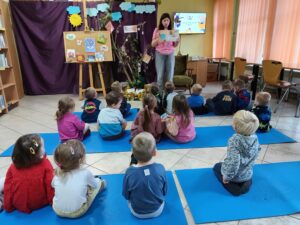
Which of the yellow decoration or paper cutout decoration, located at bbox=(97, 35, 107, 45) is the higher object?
the yellow decoration

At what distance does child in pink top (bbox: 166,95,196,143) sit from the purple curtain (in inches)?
121

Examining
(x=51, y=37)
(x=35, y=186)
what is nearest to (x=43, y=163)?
(x=35, y=186)

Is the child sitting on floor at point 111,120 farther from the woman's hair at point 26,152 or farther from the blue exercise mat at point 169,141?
the woman's hair at point 26,152

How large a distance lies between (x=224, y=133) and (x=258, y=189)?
4.23 ft

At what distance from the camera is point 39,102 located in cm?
490

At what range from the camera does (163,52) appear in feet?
15.4

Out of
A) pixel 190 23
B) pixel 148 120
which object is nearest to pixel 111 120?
pixel 148 120

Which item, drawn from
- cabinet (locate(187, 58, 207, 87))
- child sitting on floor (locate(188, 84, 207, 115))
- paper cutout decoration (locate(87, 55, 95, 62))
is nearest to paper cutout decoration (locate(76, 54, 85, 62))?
paper cutout decoration (locate(87, 55, 95, 62))

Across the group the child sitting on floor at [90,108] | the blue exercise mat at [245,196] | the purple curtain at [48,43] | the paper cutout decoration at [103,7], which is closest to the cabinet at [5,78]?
the purple curtain at [48,43]

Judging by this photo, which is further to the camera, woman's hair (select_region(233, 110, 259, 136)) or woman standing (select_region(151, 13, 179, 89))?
woman standing (select_region(151, 13, 179, 89))

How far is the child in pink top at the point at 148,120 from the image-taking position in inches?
105

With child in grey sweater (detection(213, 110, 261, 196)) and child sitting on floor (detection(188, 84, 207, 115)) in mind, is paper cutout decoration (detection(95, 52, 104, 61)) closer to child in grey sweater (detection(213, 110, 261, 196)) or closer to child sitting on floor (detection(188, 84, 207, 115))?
child sitting on floor (detection(188, 84, 207, 115))

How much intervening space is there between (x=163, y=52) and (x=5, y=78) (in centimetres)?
317

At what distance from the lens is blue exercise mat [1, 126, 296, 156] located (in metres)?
2.79
